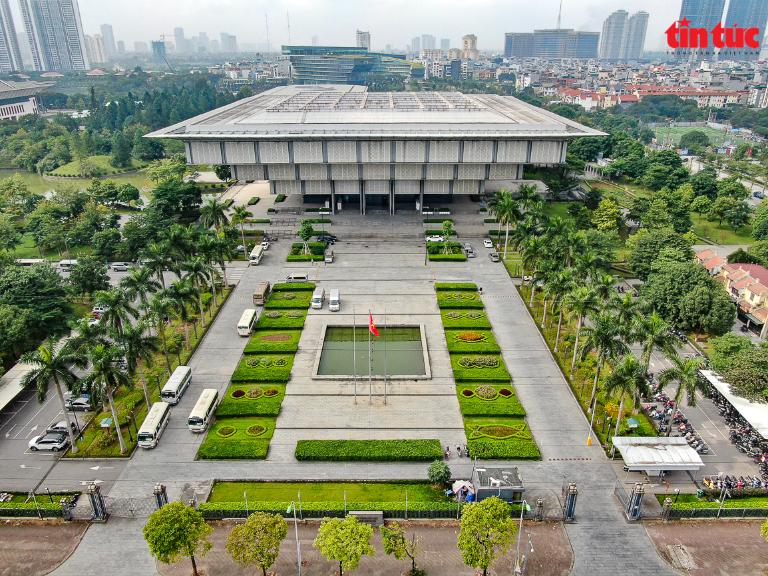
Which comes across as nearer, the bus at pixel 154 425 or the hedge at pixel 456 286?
the bus at pixel 154 425

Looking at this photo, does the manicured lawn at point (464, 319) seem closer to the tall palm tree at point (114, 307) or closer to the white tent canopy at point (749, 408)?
the white tent canopy at point (749, 408)

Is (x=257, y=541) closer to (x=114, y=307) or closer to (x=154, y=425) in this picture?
(x=154, y=425)

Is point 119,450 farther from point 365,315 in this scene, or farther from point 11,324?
point 365,315

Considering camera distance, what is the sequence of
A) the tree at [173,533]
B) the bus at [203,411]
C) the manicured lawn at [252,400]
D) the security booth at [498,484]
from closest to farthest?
the tree at [173,533] < the security booth at [498,484] < the bus at [203,411] < the manicured lawn at [252,400]

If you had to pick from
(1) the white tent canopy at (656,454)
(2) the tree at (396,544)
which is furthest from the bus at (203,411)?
(1) the white tent canopy at (656,454)

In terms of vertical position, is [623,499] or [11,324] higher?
[11,324]

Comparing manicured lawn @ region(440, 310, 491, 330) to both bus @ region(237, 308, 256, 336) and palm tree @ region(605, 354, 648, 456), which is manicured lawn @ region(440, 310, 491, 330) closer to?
palm tree @ region(605, 354, 648, 456)

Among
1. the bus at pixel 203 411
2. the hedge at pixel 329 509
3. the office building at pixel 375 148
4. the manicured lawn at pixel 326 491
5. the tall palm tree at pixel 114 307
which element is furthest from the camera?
the office building at pixel 375 148

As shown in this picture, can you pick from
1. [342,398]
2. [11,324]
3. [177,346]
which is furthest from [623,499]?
[11,324]
